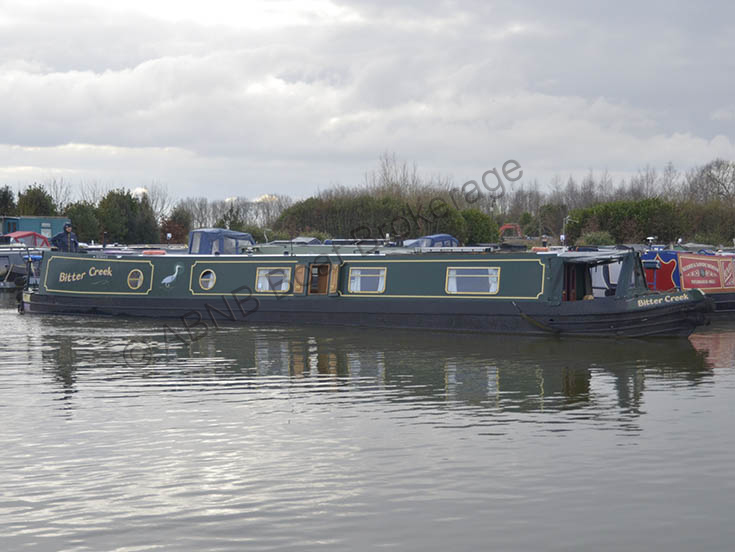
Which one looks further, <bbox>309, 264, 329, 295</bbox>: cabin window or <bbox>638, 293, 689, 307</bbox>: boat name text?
<bbox>309, 264, 329, 295</bbox>: cabin window

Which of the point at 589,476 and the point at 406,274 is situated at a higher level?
the point at 406,274

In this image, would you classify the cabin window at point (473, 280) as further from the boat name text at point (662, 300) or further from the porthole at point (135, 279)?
the porthole at point (135, 279)

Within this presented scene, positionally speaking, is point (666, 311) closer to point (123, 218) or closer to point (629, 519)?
point (629, 519)

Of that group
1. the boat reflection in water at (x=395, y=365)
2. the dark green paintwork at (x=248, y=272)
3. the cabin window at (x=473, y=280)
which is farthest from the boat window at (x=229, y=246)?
the cabin window at (x=473, y=280)

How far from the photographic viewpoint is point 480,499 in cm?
729

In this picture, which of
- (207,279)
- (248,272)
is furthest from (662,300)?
(207,279)

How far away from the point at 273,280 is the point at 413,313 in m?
4.05

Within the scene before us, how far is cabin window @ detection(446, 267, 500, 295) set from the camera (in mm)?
19328

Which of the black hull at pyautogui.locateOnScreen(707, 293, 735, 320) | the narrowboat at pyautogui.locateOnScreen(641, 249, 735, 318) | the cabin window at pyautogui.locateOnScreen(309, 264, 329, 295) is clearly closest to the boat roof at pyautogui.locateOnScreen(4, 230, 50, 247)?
the cabin window at pyautogui.locateOnScreen(309, 264, 329, 295)

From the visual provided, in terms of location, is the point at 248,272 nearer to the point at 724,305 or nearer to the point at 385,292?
the point at 385,292

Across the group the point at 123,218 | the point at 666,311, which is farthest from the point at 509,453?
the point at 123,218

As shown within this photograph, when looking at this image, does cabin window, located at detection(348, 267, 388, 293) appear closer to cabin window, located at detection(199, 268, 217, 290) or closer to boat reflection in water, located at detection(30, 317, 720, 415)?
boat reflection in water, located at detection(30, 317, 720, 415)

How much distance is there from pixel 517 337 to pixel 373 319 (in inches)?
137

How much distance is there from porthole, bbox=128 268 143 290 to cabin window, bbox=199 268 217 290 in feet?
6.25
